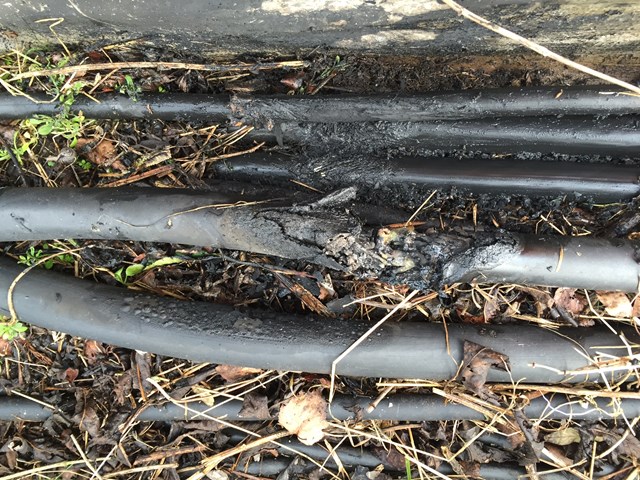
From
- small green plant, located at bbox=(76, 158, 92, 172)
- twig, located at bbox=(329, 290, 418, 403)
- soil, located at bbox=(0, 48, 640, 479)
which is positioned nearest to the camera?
twig, located at bbox=(329, 290, 418, 403)

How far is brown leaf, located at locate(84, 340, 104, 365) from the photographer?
1861mm

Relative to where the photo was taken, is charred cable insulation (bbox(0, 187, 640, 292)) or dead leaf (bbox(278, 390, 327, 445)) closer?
charred cable insulation (bbox(0, 187, 640, 292))

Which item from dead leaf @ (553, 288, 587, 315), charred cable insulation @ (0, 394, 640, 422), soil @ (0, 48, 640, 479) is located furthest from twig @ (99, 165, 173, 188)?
dead leaf @ (553, 288, 587, 315)

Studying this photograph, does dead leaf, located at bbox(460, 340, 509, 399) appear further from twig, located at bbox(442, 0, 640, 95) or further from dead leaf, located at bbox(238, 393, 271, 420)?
twig, located at bbox(442, 0, 640, 95)

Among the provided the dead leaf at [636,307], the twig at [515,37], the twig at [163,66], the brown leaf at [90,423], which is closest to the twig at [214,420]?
the brown leaf at [90,423]

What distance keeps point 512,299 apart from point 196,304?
115 cm

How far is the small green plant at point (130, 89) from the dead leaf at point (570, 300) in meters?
1.69

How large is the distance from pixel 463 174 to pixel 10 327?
1.76m

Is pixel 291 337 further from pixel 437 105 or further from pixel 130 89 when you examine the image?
pixel 130 89

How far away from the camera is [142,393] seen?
1821mm

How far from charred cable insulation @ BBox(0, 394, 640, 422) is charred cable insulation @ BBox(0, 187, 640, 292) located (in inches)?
18.5

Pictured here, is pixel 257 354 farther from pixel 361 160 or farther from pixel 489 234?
pixel 489 234

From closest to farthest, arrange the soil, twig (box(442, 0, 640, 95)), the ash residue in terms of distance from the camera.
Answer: twig (box(442, 0, 640, 95)), the ash residue, the soil

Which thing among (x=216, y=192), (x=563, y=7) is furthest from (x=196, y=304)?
(x=563, y=7)
